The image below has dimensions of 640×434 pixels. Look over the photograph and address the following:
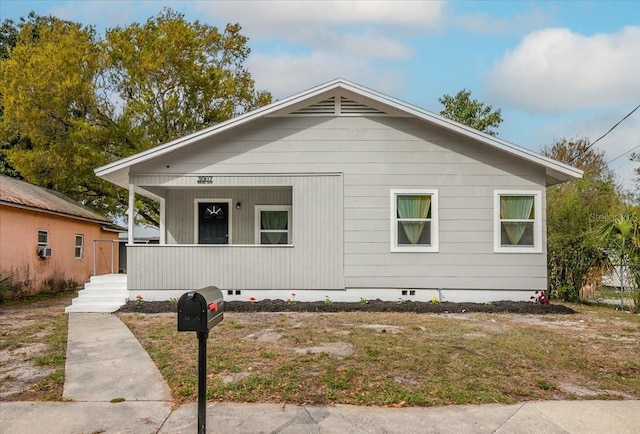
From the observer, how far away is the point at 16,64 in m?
19.4

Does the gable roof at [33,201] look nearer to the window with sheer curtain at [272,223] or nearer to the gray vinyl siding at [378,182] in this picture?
the gray vinyl siding at [378,182]

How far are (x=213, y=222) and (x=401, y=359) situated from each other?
841 cm

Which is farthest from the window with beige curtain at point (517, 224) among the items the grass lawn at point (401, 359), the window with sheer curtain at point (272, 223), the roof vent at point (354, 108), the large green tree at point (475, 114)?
the large green tree at point (475, 114)

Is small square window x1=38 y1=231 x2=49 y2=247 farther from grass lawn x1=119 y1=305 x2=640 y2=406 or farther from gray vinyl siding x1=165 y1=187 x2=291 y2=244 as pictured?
grass lawn x1=119 y1=305 x2=640 y2=406

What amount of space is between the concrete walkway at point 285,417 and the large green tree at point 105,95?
56.8ft

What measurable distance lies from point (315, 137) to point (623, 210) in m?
7.47

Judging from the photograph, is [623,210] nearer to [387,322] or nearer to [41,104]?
[387,322]

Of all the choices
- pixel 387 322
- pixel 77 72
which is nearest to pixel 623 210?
pixel 387 322

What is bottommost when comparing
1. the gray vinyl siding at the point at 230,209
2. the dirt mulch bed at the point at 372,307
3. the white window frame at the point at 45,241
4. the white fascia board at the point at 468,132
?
the dirt mulch bed at the point at 372,307

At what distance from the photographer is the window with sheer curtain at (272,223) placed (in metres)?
13.0

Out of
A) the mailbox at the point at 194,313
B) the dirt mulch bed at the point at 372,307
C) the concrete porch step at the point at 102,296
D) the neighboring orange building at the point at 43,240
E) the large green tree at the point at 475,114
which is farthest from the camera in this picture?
the large green tree at the point at 475,114

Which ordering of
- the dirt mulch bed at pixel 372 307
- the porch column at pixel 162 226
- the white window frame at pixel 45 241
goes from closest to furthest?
the dirt mulch bed at pixel 372 307, the porch column at pixel 162 226, the white window frame at pixel 45 241

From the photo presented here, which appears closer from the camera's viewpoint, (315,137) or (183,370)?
(183,370)

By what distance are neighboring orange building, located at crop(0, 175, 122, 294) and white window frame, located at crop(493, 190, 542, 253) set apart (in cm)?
1040
